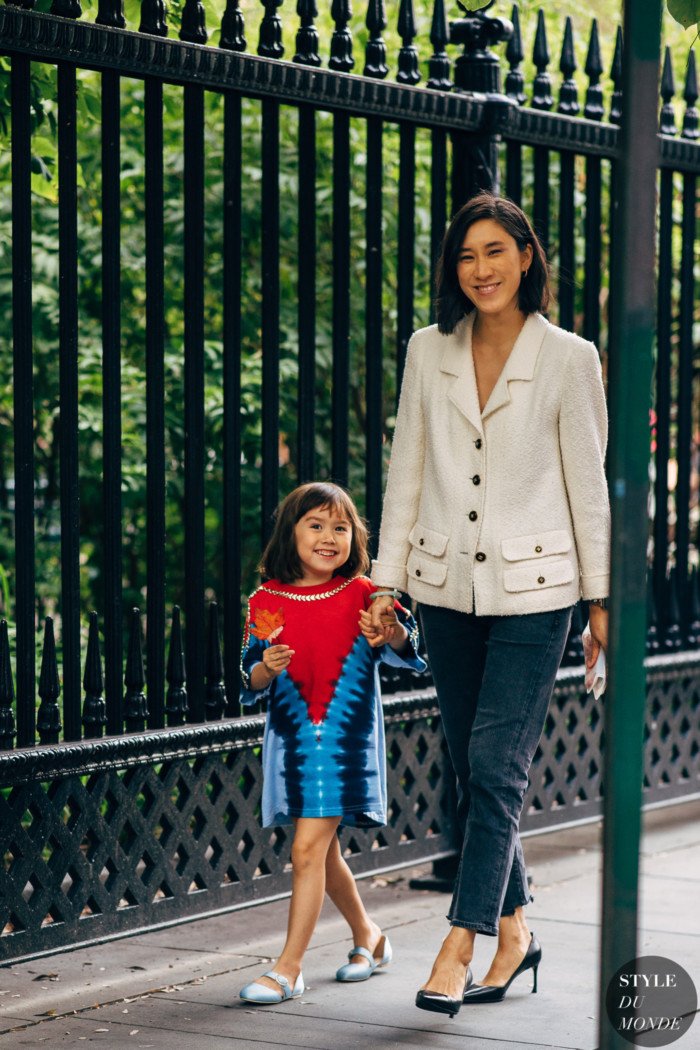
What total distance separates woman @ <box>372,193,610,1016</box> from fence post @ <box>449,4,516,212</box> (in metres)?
1.55

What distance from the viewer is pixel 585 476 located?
14.7 ft

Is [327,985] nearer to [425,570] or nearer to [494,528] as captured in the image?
[425,570]

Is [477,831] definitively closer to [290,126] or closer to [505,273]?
[505,273]

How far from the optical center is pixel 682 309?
24.5ft

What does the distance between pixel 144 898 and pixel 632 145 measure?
10.2 feet

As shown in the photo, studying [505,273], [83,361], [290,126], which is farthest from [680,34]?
[505,273]

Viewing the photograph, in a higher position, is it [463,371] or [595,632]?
[463,371]

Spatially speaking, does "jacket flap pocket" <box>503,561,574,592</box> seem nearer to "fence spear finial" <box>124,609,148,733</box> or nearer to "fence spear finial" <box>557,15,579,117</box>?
"fence spear finial" <box>124,609,148,733</box>

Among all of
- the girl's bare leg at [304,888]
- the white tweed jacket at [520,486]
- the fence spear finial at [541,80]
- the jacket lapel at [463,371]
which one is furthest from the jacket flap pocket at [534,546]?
the fence spear finial at [541,80]

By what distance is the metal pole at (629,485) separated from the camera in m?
A: 2.70

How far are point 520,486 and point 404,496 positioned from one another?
0.37 meters

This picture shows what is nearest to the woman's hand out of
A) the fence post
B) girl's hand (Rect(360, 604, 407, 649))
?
girl's hand (Rect(360, 604, 407, 649))

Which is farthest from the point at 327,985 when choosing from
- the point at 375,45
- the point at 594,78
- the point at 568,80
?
the point at 594,78

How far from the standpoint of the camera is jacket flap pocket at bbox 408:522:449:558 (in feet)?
14.9
